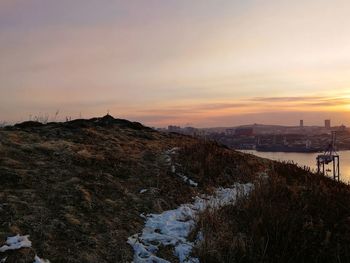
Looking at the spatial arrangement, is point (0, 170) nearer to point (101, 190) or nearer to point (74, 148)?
point (101, 190)

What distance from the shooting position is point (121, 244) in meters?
5.58

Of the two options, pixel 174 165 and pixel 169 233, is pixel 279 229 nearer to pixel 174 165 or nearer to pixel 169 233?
pixel 169 233

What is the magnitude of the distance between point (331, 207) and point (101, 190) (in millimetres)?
3546

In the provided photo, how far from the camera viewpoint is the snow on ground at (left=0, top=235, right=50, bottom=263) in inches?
194

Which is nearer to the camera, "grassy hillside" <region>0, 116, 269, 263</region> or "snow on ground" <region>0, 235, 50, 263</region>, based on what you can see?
"snow on ground" <region>0, 235, 50, 263</region>

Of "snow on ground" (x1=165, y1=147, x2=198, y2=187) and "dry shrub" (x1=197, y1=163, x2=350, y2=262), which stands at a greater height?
"snow on ground" (x1=165, y1=147, x2=198, y2=187)

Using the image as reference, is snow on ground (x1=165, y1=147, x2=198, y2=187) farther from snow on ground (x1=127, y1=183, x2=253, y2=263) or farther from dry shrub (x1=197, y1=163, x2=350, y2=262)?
→ dry shrub (x1=197, y1=163, x2=350, y2=262)

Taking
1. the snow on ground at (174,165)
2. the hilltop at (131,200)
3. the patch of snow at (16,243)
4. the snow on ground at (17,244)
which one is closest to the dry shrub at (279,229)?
the hilltop at (131,200)

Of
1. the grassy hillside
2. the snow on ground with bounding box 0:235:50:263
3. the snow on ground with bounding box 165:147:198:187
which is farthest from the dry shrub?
the snow on ground with bounding box 0:235:50:263

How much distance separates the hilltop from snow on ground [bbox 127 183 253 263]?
0.12 m

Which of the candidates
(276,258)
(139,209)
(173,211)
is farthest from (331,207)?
(139,209)

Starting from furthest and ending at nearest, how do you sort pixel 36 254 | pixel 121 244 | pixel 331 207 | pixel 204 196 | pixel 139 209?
pixel 204 196
pixel 331 207
pixel 139 209
pixel 121 244
pixel 36 254

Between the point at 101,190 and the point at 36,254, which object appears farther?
the point at 101,190

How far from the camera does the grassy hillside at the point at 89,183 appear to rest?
5.43 metres
